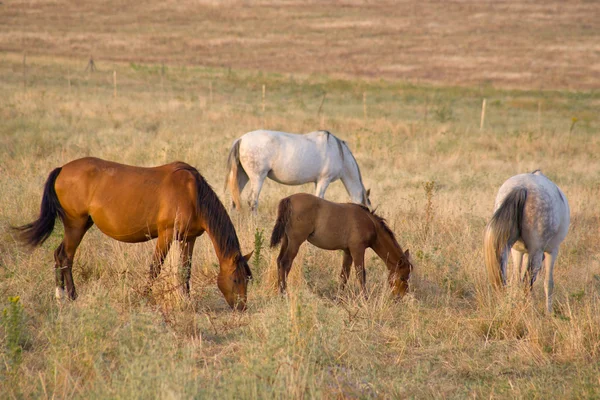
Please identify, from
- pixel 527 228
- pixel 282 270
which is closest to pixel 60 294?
pixel 282 270

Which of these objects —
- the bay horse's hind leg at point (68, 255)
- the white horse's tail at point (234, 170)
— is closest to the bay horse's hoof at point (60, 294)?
the bay horse's hind leg at point (68, 255)

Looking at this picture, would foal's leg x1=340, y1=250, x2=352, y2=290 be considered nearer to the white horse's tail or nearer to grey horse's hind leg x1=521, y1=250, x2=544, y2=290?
grey horse's hind leg x1=521, y1=250, x2=544, y2=290

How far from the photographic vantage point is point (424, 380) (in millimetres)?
4438

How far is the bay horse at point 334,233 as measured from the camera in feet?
20.8

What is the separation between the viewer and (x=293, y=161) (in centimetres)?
1026

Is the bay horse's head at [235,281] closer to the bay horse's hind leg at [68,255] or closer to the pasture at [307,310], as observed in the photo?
the pasture at [307,310]

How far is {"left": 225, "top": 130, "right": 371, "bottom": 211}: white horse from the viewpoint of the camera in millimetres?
10242

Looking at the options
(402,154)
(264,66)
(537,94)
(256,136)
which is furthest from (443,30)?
(256,136)

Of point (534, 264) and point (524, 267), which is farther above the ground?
point (534, 264)

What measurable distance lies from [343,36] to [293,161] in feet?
200

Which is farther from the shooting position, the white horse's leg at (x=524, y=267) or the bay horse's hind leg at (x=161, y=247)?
the white horse's leg at (x=524, y=267)

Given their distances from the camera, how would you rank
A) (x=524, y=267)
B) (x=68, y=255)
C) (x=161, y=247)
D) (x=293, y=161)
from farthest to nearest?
(x=293, y=161) → (x=524, y=267) → (x=68, y=255) → (x=161, y=247)

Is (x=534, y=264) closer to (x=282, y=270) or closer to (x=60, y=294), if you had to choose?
(x=282, y=270)

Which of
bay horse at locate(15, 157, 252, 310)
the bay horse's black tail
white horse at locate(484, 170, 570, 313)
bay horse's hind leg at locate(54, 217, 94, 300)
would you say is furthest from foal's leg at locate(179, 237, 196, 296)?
white horse at locate(484, 170, 570, 313)
